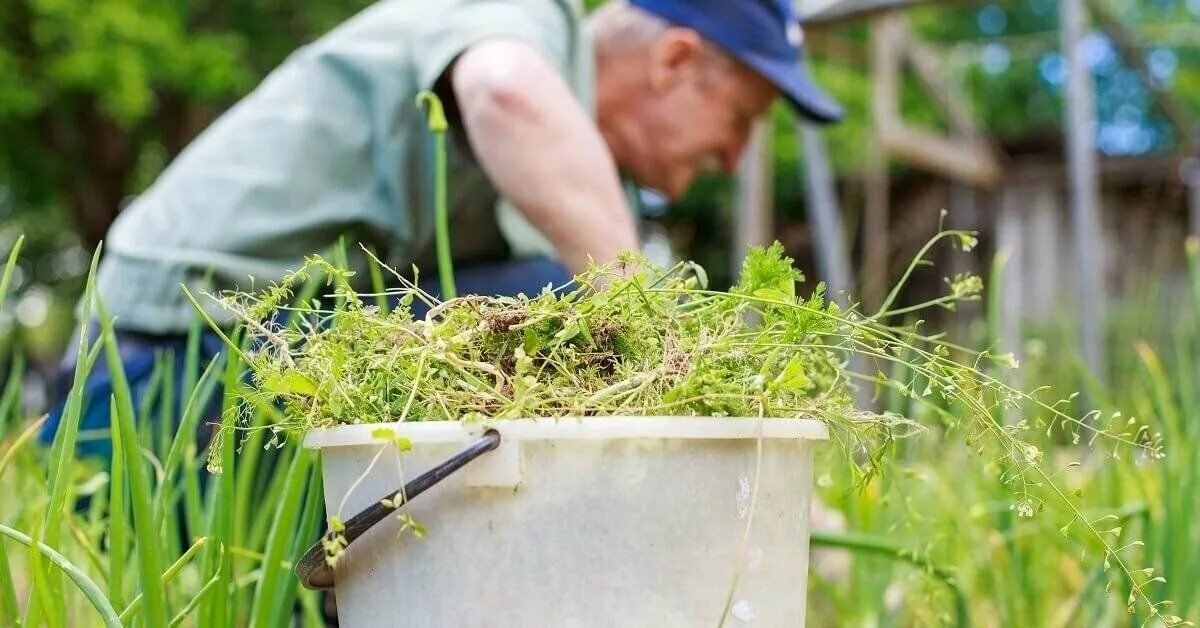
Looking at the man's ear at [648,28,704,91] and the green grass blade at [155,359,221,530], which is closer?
the green grass blade at [155,359,221,530]

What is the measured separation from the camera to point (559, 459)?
524mm

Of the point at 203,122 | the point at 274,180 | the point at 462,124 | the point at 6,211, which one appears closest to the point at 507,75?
the point at 462,124

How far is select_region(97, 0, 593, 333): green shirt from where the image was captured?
150 cm

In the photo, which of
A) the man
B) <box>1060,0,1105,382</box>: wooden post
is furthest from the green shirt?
<box>1060,0,1105,382</box>: wooden post

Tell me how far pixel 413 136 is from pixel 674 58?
0.38 meters

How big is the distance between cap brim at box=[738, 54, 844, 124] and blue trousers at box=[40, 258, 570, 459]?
0.39m

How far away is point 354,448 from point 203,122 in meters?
7.47

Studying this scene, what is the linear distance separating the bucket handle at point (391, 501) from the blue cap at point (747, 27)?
1190mm

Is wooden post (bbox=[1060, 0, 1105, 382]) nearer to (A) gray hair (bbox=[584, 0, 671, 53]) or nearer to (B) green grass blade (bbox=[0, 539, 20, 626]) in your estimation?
(A) gray hair (bbox=[584, 0, 671, 53])

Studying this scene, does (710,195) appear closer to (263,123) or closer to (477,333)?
(263,123)

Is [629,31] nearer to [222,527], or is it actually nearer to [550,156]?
[550,156]

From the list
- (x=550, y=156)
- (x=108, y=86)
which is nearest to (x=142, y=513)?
(x=550, y=156)

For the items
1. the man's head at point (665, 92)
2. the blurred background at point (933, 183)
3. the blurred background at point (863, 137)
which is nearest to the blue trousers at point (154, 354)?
the man's head at point (665, 92)

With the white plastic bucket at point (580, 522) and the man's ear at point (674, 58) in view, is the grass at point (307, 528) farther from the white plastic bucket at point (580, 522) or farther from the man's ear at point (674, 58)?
the man's ear at point (674, 58)
